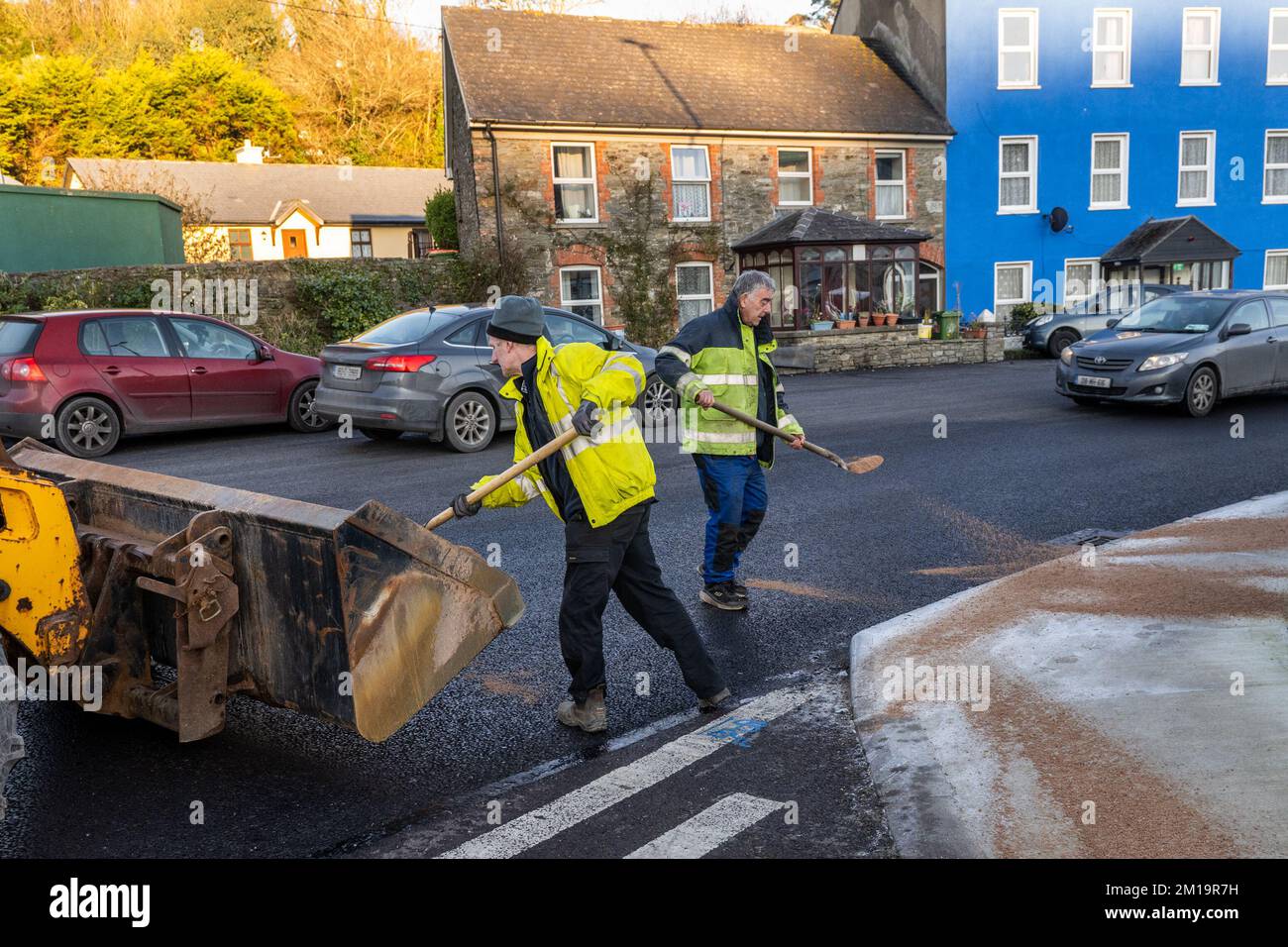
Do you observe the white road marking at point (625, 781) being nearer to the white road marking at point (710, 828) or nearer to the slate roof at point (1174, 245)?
the white road marking at point (710, 828)

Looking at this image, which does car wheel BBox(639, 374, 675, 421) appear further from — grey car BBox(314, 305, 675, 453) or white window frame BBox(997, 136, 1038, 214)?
white window frame BBox(997, 136, 1038, 214)

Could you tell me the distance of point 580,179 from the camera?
26.6m

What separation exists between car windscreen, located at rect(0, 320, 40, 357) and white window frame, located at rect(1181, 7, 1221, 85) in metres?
31.8

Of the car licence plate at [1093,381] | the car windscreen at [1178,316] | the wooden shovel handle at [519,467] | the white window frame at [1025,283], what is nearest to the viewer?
the wooden shovel handle at [519,467]

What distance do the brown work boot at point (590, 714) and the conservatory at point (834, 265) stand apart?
21735mm

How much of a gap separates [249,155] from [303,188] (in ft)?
12.4

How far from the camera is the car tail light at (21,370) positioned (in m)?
11.1

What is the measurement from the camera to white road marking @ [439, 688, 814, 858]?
3605 mm

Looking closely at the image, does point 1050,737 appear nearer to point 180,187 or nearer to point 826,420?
point 826,420

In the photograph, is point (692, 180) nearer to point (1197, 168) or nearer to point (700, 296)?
point (700, 296)

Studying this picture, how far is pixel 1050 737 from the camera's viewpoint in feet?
13.7

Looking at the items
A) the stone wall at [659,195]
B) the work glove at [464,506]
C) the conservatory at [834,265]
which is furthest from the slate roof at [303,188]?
the work glove at [464,506]
